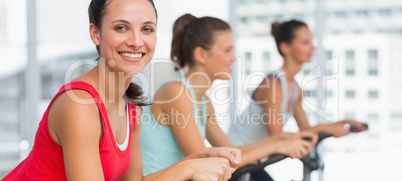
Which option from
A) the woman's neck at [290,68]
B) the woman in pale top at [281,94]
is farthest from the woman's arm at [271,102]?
the woman's neck at [290,68]

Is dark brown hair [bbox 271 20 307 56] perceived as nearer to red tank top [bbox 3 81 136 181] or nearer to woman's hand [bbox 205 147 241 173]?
woman's hand [bbox 205 147 241 173]

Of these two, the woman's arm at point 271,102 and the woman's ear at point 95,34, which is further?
the woman's arm at point 271,102

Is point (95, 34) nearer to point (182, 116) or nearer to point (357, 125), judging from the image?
point (182, 116)

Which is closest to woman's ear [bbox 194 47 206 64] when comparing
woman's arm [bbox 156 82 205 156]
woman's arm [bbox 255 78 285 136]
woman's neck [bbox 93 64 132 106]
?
woman's arm [bbox 156 82 205 156]

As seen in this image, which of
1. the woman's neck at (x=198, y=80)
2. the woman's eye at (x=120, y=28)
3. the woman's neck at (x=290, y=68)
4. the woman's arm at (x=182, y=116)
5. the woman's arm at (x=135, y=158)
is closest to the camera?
the woman's eye at (x=120, y=28)

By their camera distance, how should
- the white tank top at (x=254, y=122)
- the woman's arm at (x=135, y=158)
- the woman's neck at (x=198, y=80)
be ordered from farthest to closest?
1. the white tank top at (x=254, y=122)
2. the woman's neck at (x=198, y=80)
3. the woman's arm at (x=135, y=158)

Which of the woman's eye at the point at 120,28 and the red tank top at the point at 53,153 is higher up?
the woman's eye at the point at 120,28

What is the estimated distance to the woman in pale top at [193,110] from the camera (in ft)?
4.53

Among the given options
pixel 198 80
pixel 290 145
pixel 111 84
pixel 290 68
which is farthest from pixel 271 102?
pixel 111 84

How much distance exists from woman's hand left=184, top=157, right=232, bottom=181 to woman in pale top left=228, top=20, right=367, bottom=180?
1.08m

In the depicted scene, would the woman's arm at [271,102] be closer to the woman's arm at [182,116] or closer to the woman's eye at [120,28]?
the woman's arm at [182,116]

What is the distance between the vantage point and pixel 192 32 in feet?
6.06

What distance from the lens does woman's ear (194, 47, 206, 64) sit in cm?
182

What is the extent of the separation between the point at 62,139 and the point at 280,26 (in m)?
1.89
